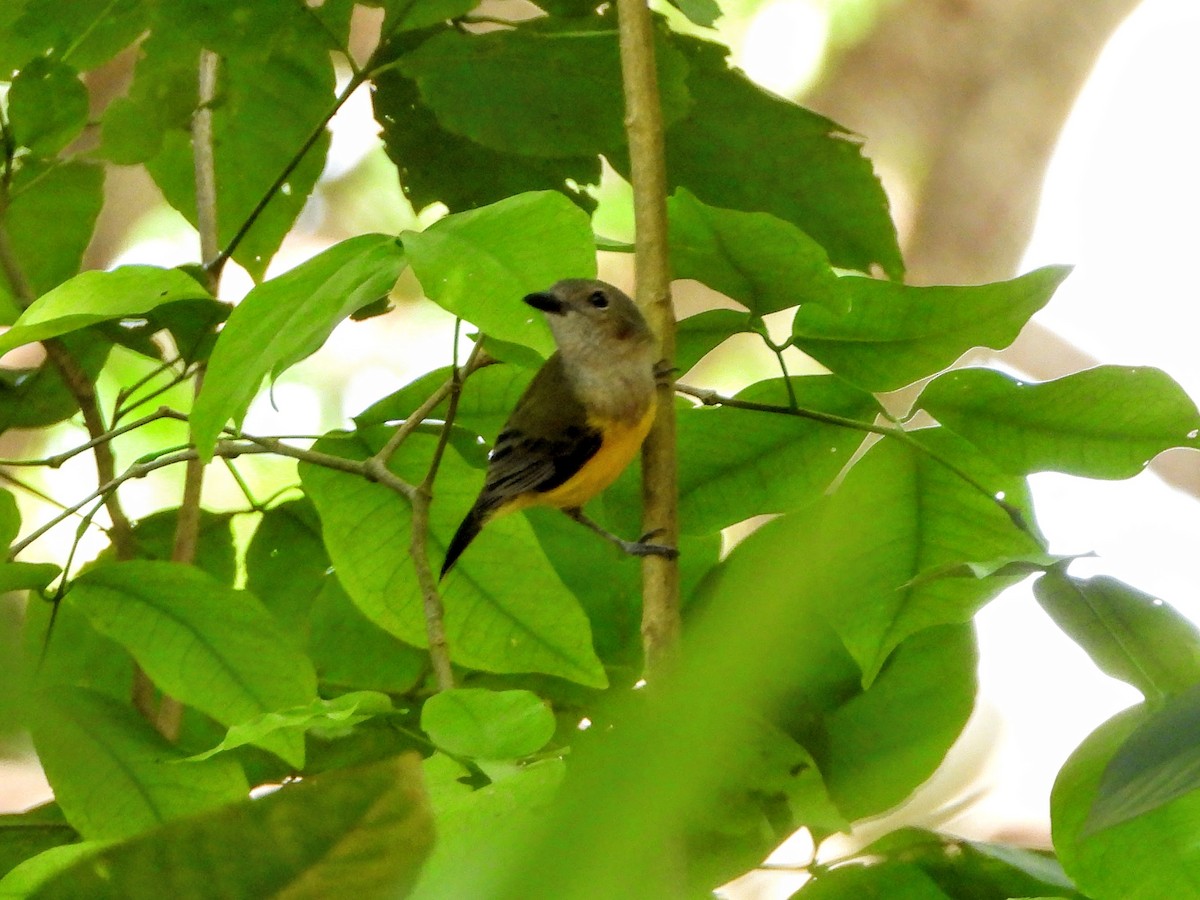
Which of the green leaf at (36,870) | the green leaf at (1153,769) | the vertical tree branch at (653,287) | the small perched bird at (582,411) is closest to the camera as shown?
the green leaf at (1153,769)

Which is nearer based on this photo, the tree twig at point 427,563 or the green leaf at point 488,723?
the green leaf at point 488,723

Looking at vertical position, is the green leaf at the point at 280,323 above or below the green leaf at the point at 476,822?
above

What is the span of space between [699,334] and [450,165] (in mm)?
350

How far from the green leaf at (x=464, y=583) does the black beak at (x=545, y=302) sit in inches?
5.3

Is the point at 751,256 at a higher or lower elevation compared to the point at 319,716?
higher

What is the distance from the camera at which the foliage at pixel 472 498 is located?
53cm

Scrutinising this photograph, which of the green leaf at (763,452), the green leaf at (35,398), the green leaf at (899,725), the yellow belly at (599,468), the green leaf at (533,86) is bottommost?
the green leaf at (899,725)

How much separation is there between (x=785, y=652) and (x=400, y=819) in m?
0.09

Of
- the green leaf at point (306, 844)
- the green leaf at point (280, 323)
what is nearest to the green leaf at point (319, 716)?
the green leaf at point (280, 323)

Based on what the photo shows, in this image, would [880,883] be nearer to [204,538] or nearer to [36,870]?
[36,870]

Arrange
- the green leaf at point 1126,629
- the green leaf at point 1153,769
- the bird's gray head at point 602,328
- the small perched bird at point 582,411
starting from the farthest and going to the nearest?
the bird's gray head at point 602,328 < the small perched bird at point 582,411 < the green leaf at point 1126,629 < the green leaf at point 1153,769

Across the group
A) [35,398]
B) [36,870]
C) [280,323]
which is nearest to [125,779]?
[36,870]

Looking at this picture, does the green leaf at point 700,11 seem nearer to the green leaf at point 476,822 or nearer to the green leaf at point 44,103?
the green leaf at point 44,103

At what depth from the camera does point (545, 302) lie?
2.56ft
